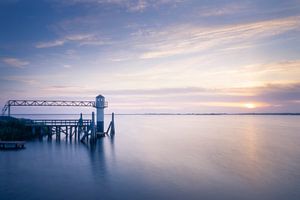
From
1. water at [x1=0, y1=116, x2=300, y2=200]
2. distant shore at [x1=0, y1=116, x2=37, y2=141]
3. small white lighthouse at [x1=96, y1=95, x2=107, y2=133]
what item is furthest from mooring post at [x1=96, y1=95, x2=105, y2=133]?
distant shore at [x1=0, y1=116, x2=37, y2=141]

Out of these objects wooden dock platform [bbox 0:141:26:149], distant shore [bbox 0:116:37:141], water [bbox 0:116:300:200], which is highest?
distant shore [bbox 0:116:37:141]

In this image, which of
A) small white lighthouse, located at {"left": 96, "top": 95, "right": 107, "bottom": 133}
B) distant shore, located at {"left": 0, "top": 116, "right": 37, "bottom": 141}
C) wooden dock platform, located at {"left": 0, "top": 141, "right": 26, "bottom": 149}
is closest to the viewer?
wooden dock platform, located at {"left": 0, "top": 141, "right": 26, "bottom": 149}

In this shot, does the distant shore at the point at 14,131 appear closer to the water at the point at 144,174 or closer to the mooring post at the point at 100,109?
the water at the point at 144,174

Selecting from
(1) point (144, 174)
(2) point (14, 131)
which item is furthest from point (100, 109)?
(1) point (144, 174)

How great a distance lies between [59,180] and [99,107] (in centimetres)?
2355

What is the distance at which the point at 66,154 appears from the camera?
31625 millimetres

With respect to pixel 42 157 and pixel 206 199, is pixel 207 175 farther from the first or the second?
pixel 42 157

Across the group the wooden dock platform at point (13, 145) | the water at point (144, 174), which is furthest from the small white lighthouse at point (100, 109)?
the wooden dock platform at point (13, 145)

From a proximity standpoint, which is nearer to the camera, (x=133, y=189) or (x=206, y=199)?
(x=206, y=199)

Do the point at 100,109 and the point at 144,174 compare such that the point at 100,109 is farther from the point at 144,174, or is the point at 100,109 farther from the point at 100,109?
the point at 144,174

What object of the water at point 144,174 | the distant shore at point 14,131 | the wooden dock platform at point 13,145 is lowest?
the water at point 144,174

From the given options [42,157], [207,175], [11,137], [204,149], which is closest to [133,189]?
[207,175]

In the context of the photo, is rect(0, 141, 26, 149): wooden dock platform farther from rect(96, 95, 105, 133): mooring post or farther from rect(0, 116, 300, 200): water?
rect(96, 95, 105, 133): mooring post

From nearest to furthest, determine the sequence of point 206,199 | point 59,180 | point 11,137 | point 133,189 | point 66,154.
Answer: point 206,199 < point 133,189 < point 59,180 < point 66,154 < point 11,137
